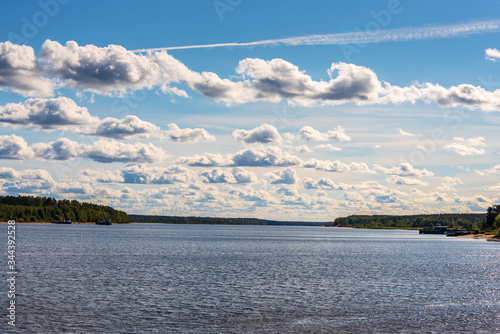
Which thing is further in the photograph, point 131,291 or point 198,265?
point 198,265

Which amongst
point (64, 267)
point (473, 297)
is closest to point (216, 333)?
point (473, 297)

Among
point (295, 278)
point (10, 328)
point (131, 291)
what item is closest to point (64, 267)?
point (131, 291)

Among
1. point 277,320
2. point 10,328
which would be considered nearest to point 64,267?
point 10,328

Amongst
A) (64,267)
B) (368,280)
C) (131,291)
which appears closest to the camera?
(131,291)

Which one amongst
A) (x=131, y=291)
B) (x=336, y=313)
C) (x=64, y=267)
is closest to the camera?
(x=336, y=313)

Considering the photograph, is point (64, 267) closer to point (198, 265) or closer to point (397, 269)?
point (198, 265)

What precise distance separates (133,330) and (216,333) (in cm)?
663

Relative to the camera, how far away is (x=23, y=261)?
309 feet

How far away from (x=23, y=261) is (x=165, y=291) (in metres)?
46.8

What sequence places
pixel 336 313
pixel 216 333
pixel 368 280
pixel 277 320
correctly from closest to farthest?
pixel 216 333 < pixel 277 320 < pixel 336 313 < pixel 368 280

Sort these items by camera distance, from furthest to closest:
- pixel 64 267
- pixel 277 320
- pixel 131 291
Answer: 1. pixel 64 267
2. pixel 131 291
3. pixel 277 320

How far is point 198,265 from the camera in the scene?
312 feet

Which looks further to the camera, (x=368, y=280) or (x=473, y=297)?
(x=368, y=280)

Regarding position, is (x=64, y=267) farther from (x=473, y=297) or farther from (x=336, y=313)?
(x=473, y=297)
